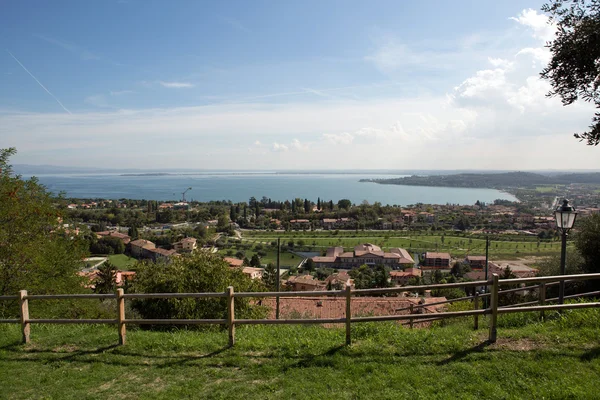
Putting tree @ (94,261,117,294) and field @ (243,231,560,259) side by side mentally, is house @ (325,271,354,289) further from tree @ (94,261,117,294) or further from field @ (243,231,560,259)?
field @ (243,231,560,259)

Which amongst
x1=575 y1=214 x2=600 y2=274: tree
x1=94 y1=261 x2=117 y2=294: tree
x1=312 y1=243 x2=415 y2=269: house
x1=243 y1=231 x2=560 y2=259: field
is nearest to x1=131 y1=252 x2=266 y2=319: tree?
x1=575 y1=214 x2=600 y2=274: tree

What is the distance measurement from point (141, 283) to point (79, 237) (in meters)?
4.70

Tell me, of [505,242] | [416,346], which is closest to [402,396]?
[416,346]

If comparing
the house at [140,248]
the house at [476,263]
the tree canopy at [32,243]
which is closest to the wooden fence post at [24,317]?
the tree canopy at [32,243]

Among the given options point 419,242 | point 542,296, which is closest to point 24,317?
point 542,296

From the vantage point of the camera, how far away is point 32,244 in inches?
472

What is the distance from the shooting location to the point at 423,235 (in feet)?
255

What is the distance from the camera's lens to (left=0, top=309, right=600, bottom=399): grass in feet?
15.2

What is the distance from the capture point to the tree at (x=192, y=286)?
10430 millimetres

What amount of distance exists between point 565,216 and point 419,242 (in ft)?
209

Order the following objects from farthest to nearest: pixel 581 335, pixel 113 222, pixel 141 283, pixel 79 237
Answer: pixel 113 222
pixel 79 237
pixel 141 283
pixel 581 335

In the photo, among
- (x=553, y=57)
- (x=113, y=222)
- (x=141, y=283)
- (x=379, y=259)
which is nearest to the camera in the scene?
(x=553, y=57)

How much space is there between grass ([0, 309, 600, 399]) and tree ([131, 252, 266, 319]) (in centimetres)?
359

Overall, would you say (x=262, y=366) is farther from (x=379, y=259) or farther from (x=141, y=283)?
(x=379, y=259)
